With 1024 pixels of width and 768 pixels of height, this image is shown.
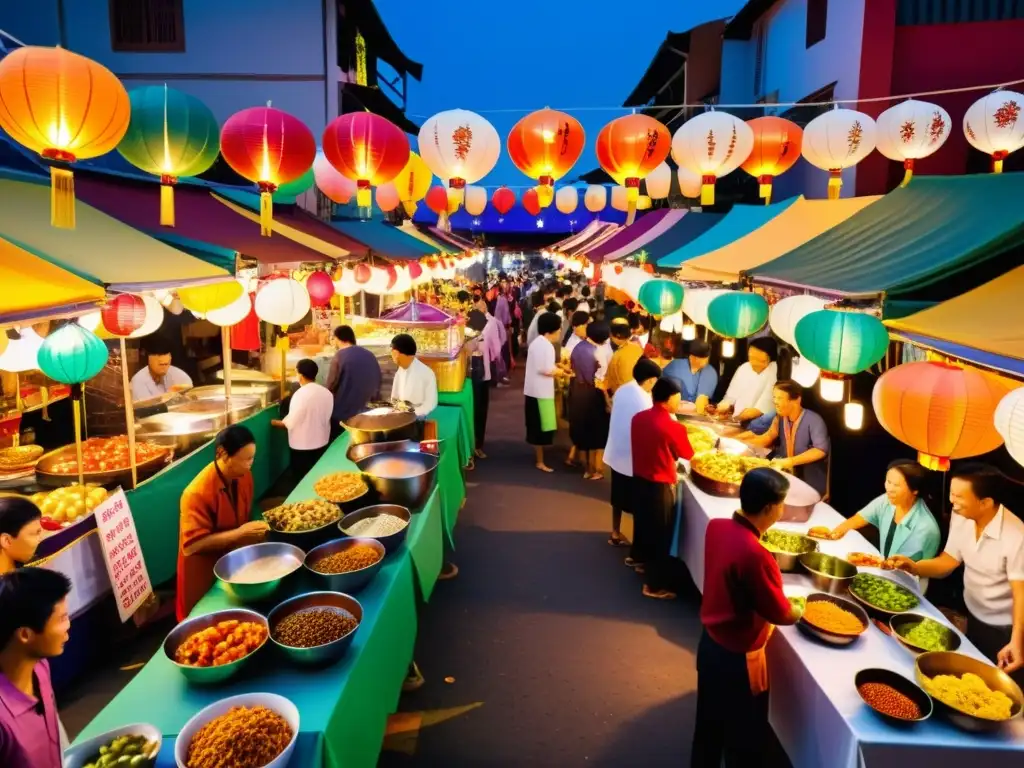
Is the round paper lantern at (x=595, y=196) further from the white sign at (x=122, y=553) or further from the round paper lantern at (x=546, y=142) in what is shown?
the white sign at (x=122, y=553)

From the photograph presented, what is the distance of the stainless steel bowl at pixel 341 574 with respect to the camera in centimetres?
389

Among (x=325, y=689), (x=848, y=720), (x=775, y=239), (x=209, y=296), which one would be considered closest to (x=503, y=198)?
(x=775, y=239)

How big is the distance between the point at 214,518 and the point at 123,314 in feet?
6.73

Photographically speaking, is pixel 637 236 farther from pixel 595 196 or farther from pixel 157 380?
pixel 157 380

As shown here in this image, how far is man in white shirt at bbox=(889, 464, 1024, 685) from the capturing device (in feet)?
12.3

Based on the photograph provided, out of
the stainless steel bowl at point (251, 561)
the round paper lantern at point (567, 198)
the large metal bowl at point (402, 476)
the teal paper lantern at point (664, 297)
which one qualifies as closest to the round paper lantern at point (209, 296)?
the large metal bowl at point (402, 476)

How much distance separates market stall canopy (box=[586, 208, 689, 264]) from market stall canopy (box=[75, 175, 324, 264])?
7583 mm

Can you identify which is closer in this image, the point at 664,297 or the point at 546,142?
the point at 546,142

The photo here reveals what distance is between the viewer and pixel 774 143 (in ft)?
25.9

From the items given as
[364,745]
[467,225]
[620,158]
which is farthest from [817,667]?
[467,225]

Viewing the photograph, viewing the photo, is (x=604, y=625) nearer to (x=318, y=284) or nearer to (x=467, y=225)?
(x=318, y=284)

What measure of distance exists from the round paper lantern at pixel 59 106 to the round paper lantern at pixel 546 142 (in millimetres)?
3591

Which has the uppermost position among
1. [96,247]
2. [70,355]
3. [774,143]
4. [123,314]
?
[774,143]

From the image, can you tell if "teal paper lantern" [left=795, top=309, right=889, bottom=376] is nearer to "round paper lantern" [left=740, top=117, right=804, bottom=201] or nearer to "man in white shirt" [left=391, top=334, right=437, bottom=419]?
"round paper lantern" [left=740, top=117, right=804, bottom=201]
